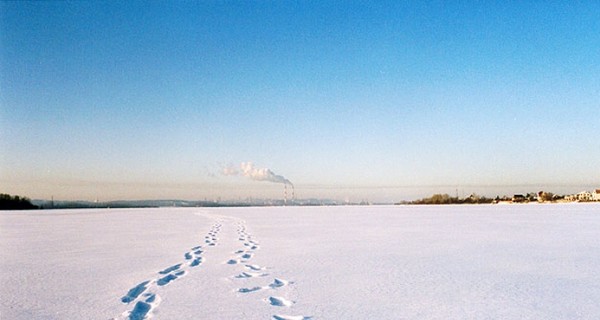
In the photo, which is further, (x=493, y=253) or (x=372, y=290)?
(x=493, y=253)

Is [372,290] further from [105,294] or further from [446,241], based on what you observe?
[446,241]

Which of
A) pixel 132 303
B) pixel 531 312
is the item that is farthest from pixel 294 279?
pixel 531 312

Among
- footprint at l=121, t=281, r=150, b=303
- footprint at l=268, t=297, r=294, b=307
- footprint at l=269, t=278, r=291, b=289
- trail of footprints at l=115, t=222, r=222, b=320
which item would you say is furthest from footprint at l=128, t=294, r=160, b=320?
footprint at l=269, t=278, r=291, b=289

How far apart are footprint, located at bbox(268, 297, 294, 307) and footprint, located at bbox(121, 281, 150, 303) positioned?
1272 mm

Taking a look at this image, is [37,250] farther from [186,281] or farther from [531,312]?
[531,312]

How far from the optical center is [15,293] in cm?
411

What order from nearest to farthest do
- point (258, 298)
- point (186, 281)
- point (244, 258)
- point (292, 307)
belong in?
point (292, 307), point (258, 298), point (186, 281), point (244, 258)

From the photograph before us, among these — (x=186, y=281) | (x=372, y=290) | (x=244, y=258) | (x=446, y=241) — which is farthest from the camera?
(x=446, y=241)

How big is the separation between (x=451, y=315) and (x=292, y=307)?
1274mm

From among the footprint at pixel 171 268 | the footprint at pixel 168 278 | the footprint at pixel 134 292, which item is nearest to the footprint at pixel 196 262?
the footprint at pixel 171 268

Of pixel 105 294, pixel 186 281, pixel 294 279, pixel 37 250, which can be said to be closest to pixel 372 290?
pixel 294 279

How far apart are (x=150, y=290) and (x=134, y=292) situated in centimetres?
15

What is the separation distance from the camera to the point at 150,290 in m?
4.28

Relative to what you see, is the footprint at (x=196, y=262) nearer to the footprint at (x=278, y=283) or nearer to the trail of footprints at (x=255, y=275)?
the trail of footprints at (x=255, y=275)
